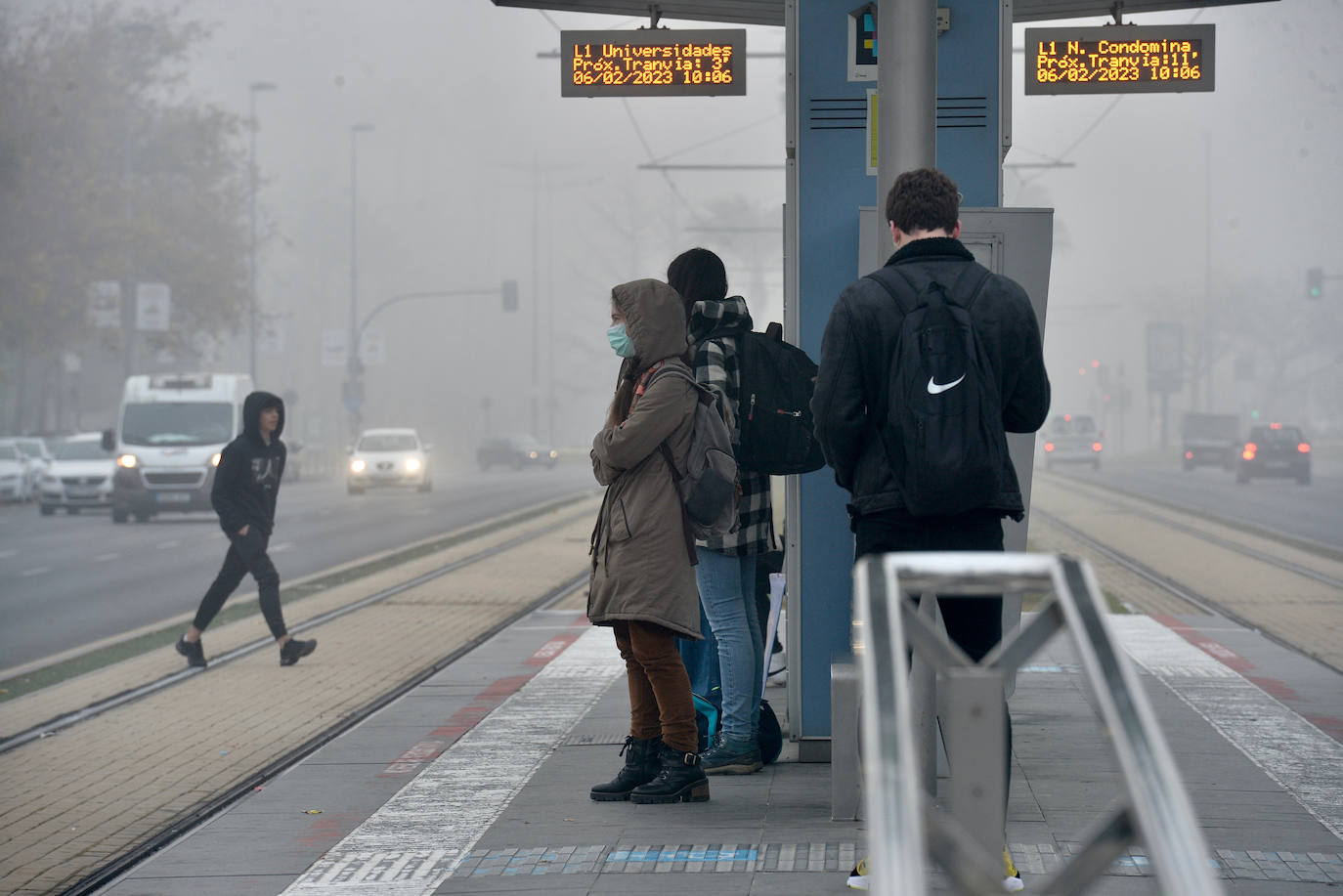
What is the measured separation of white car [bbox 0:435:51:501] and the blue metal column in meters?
32.3

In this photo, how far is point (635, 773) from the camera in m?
5.85

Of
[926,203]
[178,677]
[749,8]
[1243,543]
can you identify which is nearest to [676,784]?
[926,203]

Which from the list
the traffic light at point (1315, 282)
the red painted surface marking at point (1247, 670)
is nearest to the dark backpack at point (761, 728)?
the red painted surface marking at point (1247, 670)

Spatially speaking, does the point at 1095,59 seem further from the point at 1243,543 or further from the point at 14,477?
the point at 14,477

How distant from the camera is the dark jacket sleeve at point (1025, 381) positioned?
14.1ft

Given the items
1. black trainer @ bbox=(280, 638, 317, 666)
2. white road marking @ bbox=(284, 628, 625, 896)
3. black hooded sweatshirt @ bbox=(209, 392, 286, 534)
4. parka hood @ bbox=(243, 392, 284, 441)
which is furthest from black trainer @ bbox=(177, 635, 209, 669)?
white road marking @ bbox=(284, 628, 625, 896)

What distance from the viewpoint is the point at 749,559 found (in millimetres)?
6227

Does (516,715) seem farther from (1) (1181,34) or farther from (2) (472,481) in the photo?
(2) (472,481)

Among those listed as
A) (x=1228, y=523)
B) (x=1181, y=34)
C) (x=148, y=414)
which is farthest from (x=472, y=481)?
(x=1181, y=34)

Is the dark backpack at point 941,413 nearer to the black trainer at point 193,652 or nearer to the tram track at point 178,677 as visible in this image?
the tram track at point 178,677

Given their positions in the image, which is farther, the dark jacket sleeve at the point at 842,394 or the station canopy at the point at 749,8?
the station canopy at the point at 749,8

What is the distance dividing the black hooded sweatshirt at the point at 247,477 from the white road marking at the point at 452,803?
7.49ft

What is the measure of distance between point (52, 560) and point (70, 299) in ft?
92.7

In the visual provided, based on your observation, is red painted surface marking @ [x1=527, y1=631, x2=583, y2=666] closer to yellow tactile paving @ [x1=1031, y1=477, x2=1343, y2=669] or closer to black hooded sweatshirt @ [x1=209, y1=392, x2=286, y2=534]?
black hooded sweatshirt @ [x1=209, y1=392, x2=286, y2=534]
